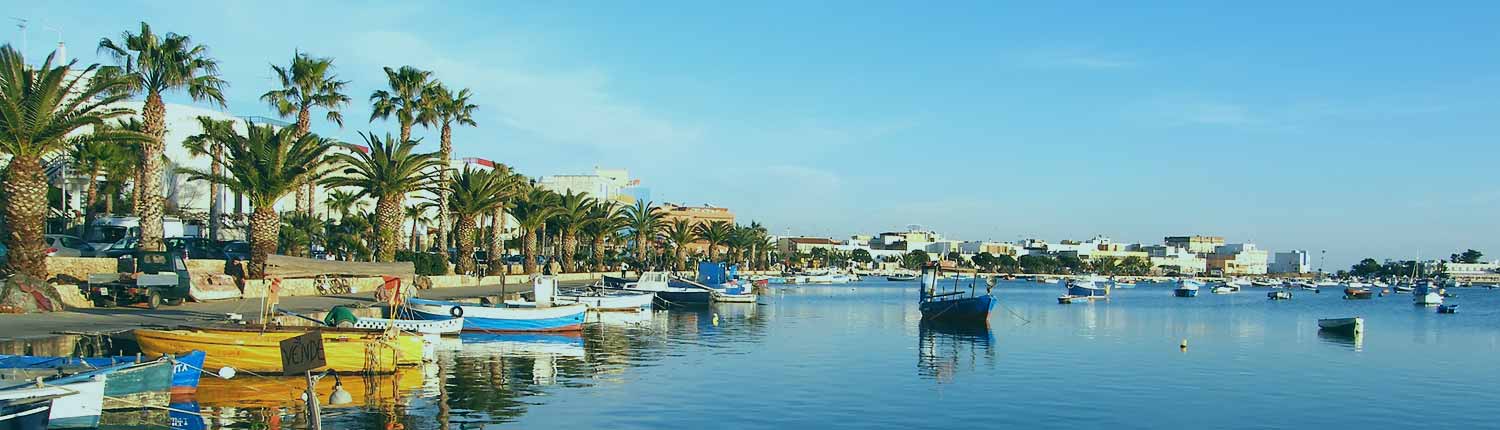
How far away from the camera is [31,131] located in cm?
3291

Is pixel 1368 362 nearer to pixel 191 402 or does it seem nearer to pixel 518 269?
pixel 191 402

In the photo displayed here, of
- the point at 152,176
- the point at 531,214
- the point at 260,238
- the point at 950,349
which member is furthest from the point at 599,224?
the point at 950,349

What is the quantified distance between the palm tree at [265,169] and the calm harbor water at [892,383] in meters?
9.46

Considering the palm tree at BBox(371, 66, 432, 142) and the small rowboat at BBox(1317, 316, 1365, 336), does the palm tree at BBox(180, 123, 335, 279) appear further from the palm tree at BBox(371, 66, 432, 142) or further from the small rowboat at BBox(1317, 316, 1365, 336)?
the small rowboat at BBox(1317, 316, 1365, 336)

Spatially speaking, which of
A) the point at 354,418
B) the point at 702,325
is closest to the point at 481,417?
the point at 354,418

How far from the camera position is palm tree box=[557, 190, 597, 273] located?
3335 inches

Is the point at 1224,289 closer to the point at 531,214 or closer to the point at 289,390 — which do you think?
the point at 531,214

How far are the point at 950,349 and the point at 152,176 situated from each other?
3238 centimetres

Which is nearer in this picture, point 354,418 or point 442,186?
point 354,418

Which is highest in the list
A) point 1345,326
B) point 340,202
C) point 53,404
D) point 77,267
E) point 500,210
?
point 340,202

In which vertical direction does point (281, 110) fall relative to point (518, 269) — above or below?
above

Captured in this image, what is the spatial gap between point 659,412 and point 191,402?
9.02 m

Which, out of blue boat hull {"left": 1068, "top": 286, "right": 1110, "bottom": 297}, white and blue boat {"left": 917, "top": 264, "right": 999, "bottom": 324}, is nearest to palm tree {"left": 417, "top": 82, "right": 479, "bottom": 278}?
white and blue boat {"left": 917, "top": 264, "right": 999, "bottom": 324}

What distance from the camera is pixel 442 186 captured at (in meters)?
60.6
